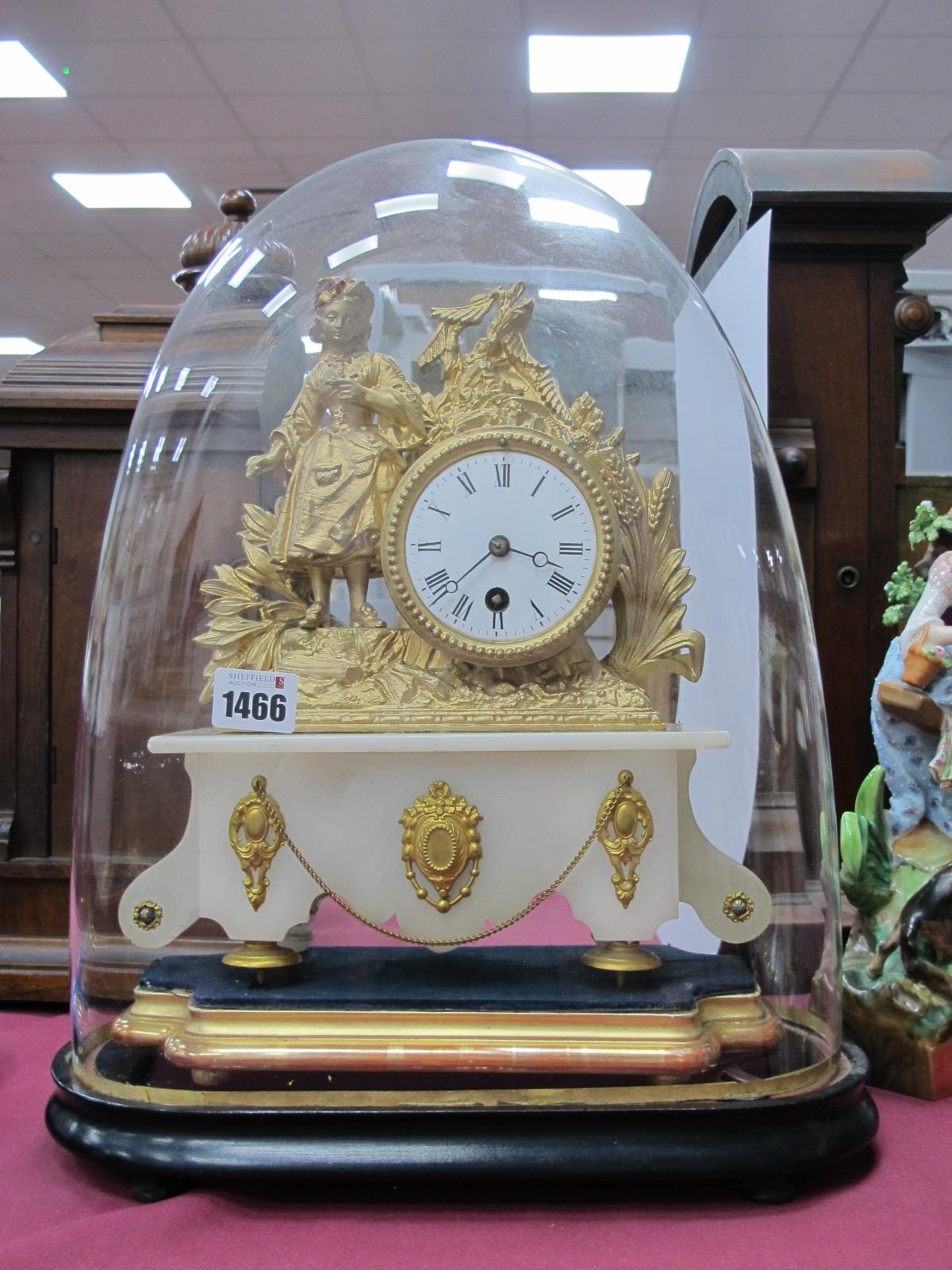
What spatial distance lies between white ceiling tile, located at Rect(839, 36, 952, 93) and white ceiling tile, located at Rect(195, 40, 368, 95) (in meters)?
1.41

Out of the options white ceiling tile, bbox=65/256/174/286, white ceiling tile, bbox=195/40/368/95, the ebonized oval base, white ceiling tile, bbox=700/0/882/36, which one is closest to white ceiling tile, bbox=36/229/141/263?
white ceiling tile, bbox=65/256/174/286

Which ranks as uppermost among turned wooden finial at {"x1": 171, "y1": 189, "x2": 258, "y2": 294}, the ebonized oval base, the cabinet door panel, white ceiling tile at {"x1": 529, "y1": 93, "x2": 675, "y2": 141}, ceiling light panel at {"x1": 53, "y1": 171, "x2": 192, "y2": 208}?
ceiling light panel at {"x1": 53, "y1": 171, "x2": 192, "y2": 208}

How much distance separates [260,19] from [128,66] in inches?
21.2

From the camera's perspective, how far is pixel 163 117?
387 centimetres

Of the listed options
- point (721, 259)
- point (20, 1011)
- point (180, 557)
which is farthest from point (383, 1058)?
point (721, 259)

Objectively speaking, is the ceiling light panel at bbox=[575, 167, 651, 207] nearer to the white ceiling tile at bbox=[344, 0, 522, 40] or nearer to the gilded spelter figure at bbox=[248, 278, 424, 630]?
the white ceiling tile at bbox=[344, 0, 522, 40]

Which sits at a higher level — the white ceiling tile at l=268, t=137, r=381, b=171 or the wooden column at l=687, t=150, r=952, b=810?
the white ceiling tile at l=268, t=137, r=381, b=171

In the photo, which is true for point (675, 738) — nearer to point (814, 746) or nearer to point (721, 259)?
point (814, 746)

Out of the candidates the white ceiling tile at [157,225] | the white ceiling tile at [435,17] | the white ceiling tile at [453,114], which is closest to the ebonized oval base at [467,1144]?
the white ceiling tile at [435,17]

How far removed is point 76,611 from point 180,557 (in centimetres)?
44

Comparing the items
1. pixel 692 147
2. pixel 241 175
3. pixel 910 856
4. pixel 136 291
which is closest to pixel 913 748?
pixel 910 856

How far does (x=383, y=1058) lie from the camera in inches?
38.9

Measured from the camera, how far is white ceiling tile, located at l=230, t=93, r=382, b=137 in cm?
368

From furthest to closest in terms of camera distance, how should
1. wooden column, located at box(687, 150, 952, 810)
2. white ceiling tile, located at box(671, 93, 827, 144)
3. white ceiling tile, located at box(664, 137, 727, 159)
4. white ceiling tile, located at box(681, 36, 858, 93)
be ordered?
1. white ceiling tile, located at box(664, 137, 727, 159)
2. white ceiling tile, located at box(671, 93, 827, 144)
3. white ceiling tile, located at box(681, 36, 858, 93)
4. wooden column, located at box(687, 150, 952, 810)
